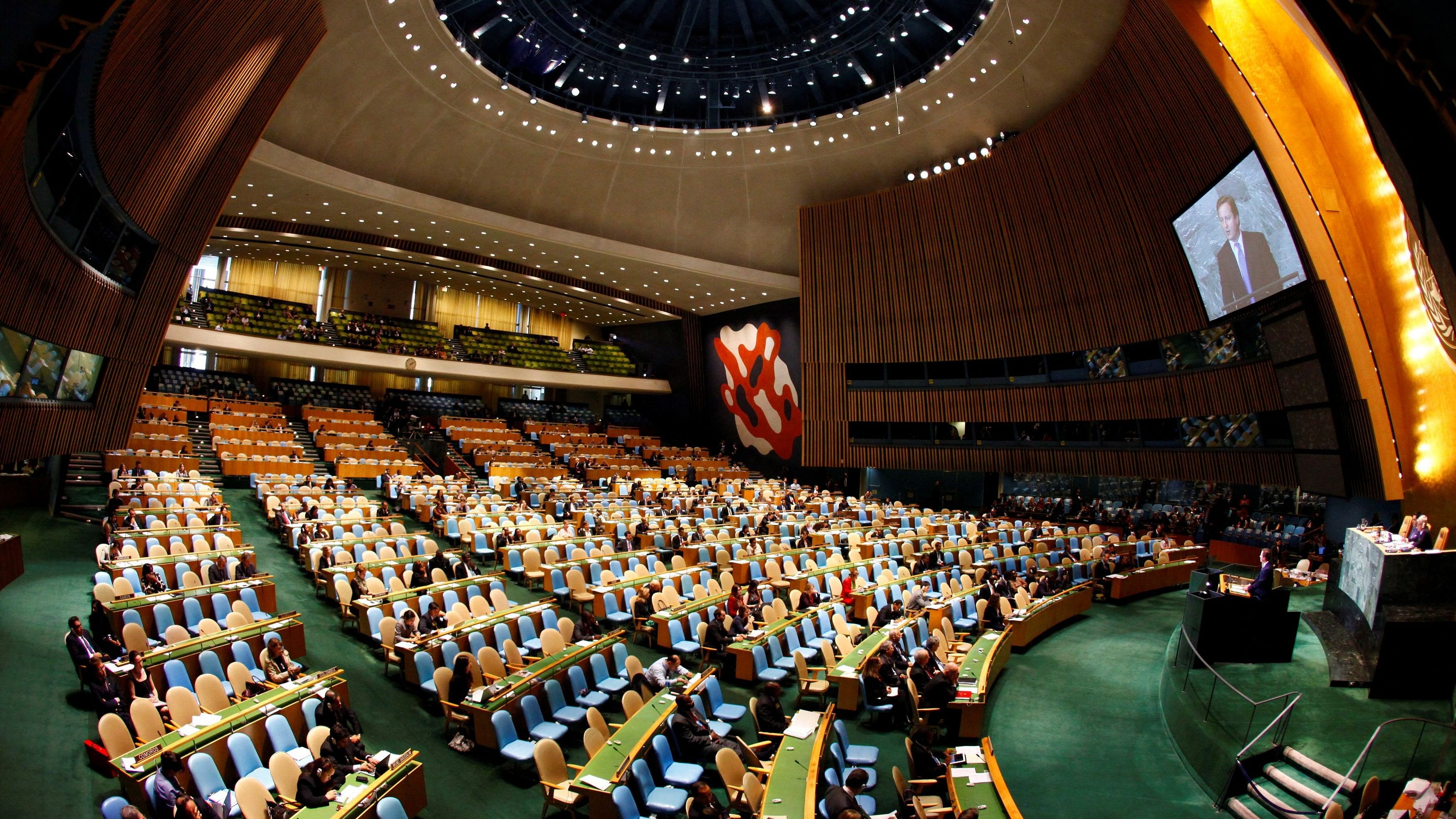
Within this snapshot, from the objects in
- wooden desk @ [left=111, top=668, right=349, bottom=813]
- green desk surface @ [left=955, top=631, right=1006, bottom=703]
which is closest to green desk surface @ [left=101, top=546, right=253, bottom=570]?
wooden desk @ [left=111, top=668, right=349, bottom=813]

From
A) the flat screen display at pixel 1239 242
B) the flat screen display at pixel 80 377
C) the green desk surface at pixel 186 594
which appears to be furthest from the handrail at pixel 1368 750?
the flat screen display at pixel 80 377

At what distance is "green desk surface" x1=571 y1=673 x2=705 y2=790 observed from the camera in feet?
18.5

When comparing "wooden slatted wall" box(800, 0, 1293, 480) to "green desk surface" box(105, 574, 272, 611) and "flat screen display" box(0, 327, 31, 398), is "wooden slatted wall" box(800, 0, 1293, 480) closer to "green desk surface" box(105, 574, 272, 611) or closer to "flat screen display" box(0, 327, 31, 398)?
"green desk surface" box(105, 574, 272, 611)

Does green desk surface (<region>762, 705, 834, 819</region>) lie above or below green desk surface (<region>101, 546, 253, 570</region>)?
below

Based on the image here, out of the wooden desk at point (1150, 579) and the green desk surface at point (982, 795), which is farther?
the wooden desk at point (1150, 579)

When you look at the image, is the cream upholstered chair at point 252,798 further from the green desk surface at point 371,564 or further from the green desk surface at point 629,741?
the green desk surface at point 371,564

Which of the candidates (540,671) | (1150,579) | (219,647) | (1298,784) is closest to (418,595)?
(219,647)

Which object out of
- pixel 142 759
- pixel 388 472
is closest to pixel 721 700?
pixel 142 759

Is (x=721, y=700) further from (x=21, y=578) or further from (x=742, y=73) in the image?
(x=742, y=73)

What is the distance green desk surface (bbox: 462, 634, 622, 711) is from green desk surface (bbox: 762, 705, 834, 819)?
2.31 m

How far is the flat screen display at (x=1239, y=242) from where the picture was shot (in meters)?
12.1

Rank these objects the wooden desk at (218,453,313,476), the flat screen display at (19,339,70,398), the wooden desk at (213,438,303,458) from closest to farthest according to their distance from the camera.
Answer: the flat screen display at (19,339,70,398) → the wooden desk at (218,453,313,476) → the wooden desk at (213,438,303,458)

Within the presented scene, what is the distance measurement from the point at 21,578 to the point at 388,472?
973 cm

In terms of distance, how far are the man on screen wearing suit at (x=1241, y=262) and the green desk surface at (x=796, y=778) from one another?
10811 mm
